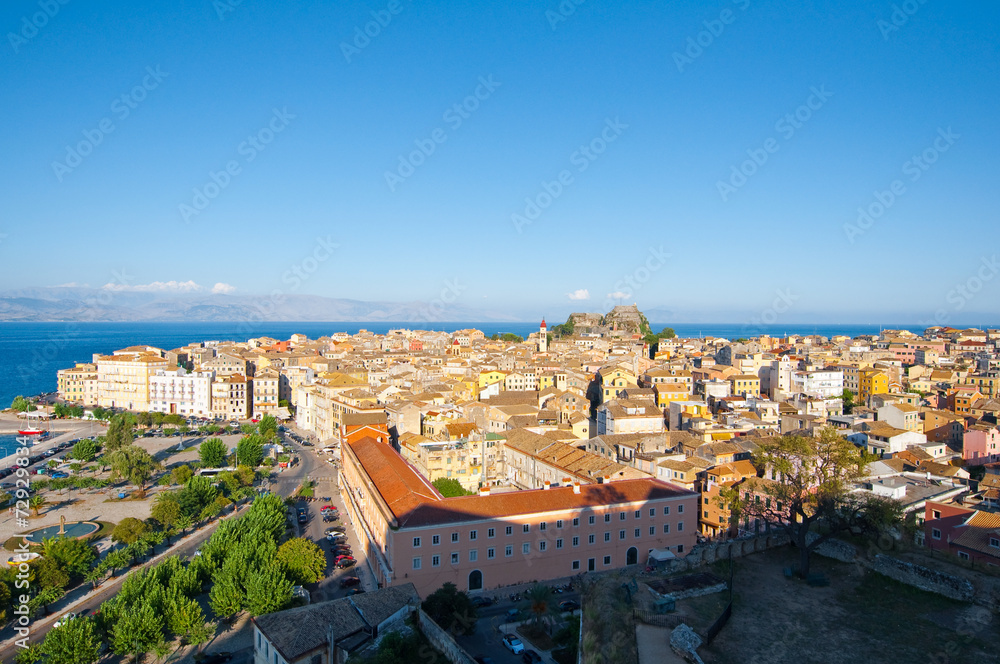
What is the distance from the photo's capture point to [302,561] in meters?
23.1

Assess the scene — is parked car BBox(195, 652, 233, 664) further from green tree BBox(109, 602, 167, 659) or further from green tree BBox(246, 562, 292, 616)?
green tree BBox(246, 562, 292, 616)

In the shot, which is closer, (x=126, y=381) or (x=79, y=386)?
(x=126, y=381)

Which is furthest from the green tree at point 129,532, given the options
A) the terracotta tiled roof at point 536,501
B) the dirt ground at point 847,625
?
the dirt ground at point 847,625

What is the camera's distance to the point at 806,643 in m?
12.6

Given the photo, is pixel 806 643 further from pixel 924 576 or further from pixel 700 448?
pixel 700 448

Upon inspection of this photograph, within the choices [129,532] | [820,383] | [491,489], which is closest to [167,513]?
[129,532]

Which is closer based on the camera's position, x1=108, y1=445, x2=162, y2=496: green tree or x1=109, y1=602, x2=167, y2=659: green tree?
x1=109, y1=602, x2=167, y2=659: green tree

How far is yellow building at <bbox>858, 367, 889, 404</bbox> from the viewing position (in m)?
59.5

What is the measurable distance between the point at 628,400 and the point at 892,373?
36.1 m

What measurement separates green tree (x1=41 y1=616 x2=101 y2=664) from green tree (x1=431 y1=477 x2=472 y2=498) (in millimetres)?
16931

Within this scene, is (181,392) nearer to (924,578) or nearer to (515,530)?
(515,530)

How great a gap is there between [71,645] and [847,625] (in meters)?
19.7

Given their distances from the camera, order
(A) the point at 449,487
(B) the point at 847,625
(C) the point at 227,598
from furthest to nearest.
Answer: (A) the point at 449,487, (C) the point at 227,598, (B) the point at 847,625

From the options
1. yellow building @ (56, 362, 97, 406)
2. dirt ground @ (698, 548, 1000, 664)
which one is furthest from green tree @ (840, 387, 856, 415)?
yellow building @ (56, 362, 97, 406)
